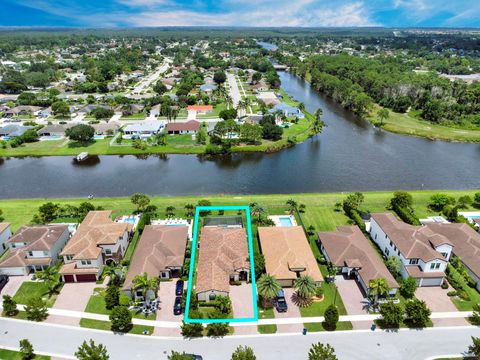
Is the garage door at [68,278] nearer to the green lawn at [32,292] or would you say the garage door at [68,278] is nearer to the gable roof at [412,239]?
the green lawn at [32,292]

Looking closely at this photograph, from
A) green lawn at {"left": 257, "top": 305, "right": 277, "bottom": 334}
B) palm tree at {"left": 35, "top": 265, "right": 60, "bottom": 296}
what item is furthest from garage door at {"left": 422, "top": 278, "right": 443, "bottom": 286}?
palm tree at {"left": 35, "top": 265, "right": 60, "bottom": 296}

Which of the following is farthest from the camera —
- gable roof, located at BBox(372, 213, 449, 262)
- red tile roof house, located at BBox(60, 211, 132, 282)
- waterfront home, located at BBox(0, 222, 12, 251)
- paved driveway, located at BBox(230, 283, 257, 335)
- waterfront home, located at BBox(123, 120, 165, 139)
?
waterfront home, located at BBox(123, 120, 165, 139)

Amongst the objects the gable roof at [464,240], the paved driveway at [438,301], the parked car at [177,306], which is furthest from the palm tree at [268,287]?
the gable roof at [464,240]

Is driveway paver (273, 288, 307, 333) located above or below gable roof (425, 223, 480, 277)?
below

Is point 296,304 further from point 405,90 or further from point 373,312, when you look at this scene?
point 405,90

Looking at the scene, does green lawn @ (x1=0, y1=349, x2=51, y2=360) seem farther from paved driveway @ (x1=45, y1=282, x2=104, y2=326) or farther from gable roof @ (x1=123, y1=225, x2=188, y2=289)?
gable roof @ (x1=123, y1=225, x2=188, y2=289)

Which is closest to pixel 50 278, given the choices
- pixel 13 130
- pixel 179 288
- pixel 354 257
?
pixel 179 288
